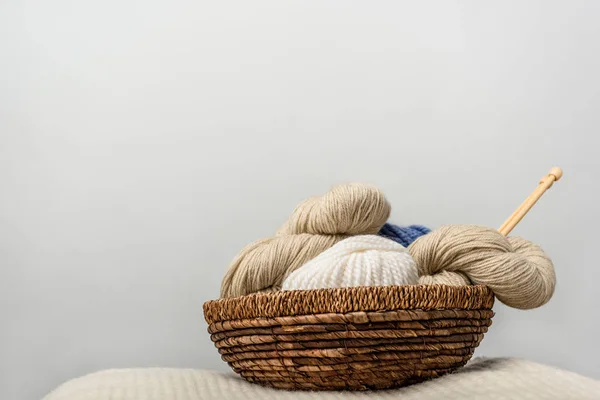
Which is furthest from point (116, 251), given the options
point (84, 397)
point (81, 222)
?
point (84, 397)

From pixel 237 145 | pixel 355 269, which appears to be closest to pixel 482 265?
pixel 355 269

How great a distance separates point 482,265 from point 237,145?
0.56 m

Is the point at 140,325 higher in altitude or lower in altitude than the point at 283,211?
lower

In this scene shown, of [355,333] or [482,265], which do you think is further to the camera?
[482,265]

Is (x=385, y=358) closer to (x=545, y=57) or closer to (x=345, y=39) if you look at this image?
(x=345, y=39)

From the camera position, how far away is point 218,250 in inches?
46.6

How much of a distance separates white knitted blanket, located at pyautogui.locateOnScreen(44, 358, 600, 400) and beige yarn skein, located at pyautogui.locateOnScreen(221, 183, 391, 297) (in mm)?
128

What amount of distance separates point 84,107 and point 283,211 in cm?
39

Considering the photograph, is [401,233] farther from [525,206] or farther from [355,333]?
[355,333]

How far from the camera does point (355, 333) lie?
656 millimetres

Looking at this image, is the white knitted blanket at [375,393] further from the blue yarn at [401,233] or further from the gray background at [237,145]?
the gray background at [237,145]

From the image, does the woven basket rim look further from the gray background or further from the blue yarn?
the gray background

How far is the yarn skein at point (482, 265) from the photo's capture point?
78 centimetres

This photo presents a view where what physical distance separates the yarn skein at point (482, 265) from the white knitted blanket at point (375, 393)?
9cm
